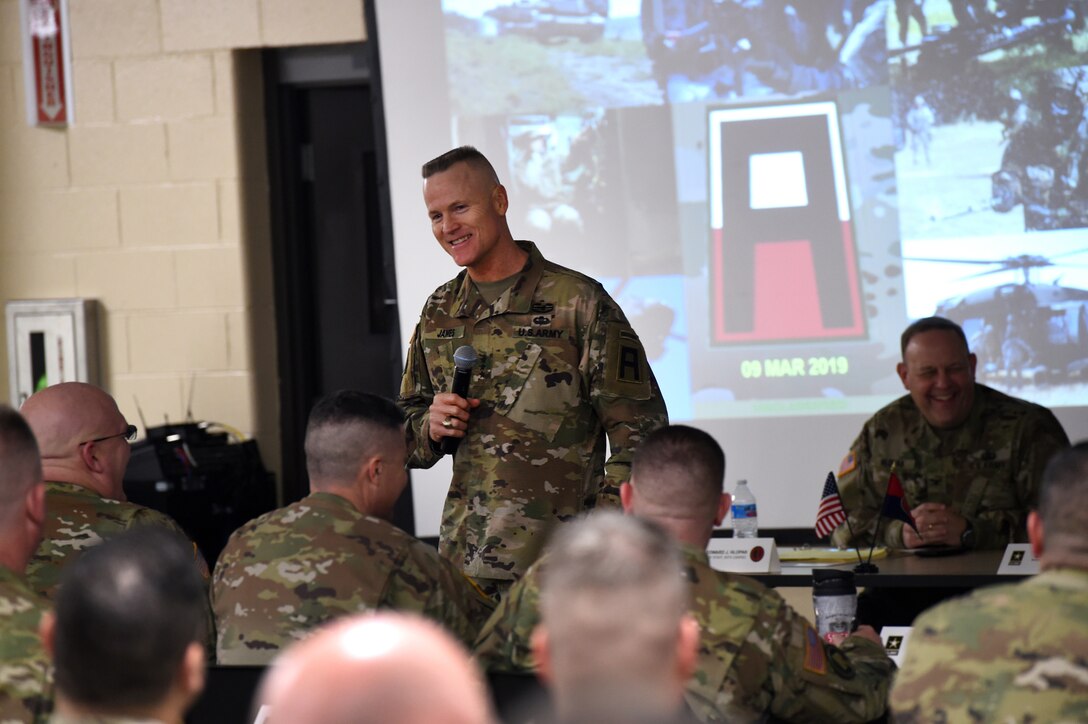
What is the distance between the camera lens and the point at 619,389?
329cm

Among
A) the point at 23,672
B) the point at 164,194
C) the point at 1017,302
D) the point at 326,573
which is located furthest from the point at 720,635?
the point at 164,194

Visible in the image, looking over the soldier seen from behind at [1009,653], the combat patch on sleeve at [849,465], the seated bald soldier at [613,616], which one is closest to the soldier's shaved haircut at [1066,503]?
the soldier seen from behind at [1009,653]

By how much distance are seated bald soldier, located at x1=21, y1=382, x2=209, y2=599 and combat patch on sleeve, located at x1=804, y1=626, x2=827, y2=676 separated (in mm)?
1286

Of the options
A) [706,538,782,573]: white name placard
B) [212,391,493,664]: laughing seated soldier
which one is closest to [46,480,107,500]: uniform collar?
[212,391,493,664]: laughing seated soldier

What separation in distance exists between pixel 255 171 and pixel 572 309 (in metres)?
2.97

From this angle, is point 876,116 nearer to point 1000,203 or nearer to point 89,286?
point 1000,203

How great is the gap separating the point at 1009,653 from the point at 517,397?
171 centimetres

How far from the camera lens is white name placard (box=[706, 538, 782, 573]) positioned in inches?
134

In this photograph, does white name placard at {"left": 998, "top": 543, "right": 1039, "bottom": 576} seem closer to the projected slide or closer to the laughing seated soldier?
the laughing seated soldier

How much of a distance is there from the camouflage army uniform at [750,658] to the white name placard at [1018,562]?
1058 mm

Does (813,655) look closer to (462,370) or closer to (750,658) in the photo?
(750,658)

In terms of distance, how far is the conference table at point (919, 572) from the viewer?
10.6 ft

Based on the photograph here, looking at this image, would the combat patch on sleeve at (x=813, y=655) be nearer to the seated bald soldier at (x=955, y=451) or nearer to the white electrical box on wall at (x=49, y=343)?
the seated bald soldier at (x=955, y=451)

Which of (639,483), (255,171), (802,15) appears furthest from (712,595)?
(255,171)
